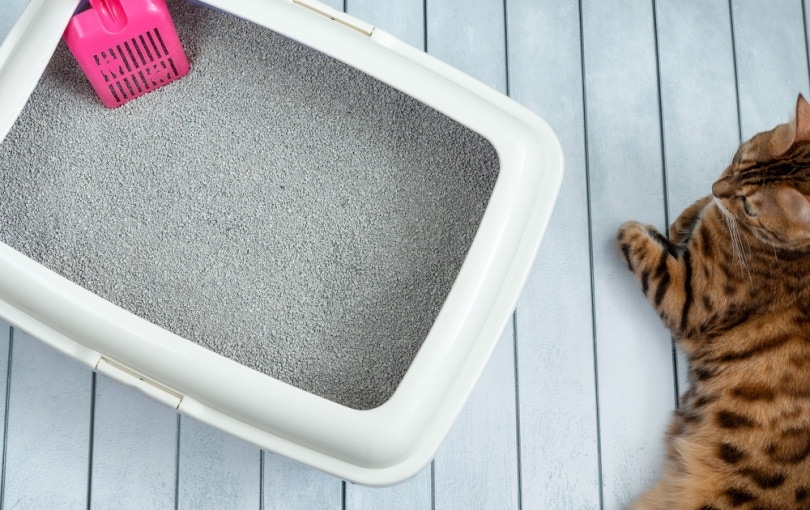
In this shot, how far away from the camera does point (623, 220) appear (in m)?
1.15

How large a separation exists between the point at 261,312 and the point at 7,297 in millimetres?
259

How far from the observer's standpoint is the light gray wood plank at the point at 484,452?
108 cm

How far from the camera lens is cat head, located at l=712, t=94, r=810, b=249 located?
A: 921 millimetres

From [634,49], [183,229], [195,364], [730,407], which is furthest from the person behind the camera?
[634,49]

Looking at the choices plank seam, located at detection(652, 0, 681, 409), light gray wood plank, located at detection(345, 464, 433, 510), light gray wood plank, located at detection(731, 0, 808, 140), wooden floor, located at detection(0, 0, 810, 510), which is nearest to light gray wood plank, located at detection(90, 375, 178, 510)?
wooden floor, located at detection(0, 0, 810, 510)

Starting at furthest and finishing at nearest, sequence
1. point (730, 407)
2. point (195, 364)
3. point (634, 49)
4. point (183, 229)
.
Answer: point (634, 49)
point (730, 407)
point (183, 229)
point (195, 364)

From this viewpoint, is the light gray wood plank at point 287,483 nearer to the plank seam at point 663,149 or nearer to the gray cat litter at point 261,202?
the gray cat litter at point 261,202

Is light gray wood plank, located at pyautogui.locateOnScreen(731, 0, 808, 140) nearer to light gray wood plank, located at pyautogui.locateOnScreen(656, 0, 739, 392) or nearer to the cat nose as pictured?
light gray wood plank, located at pyautogui.locateOnScreen(656, 0, 739, 392)

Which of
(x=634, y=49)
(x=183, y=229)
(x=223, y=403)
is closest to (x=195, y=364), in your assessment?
(x=223, y=403)

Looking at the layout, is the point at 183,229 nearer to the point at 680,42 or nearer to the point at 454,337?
the point at 454,337

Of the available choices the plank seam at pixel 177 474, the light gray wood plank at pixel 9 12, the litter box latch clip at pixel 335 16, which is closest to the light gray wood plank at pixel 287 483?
the plank seam at pixel 177 474

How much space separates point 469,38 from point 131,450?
0.76 metres

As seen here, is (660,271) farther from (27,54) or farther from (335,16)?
(27,54)

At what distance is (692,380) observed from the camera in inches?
42.9
